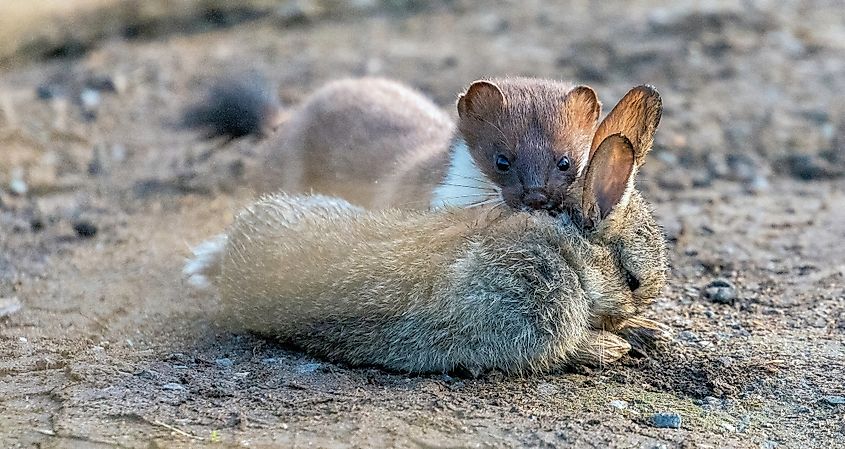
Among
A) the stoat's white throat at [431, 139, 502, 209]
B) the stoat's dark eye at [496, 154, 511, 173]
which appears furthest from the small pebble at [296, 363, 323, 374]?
the stoat's dark eye at [496, 154, 511, 173]

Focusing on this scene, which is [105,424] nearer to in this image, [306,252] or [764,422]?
[306,252]

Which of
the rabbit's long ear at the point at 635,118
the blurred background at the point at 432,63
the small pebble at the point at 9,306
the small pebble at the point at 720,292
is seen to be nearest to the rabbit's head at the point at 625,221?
the rabbit's long ear at the point at 635,118

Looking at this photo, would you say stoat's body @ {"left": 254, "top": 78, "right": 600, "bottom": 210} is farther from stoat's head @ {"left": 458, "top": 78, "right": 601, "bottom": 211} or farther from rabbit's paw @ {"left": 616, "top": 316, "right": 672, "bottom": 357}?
rabbit's paw @ {"left": 616, "top": 316, "right": 672, "bottom": 357}

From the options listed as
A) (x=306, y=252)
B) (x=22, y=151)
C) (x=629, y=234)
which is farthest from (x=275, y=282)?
(x=22, y=151)

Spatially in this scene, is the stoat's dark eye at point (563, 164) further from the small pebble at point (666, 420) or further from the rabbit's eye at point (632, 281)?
the small pebble at point (666, 420)

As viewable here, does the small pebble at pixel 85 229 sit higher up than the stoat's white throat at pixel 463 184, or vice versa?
the stoat's white throat at pixel 463 184

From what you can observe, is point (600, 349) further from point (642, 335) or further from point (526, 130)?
point (526, 130)

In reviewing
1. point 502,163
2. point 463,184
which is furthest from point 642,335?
point 463,184
